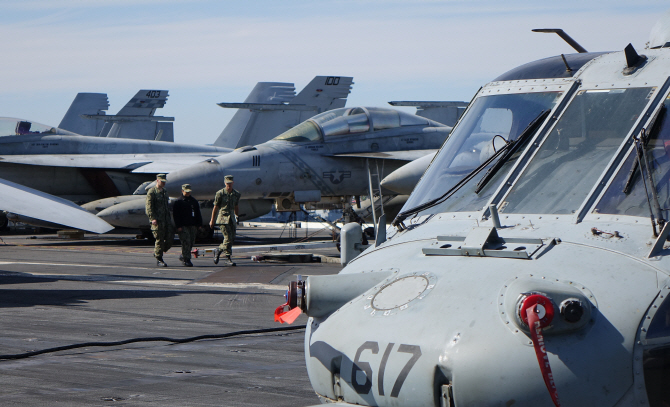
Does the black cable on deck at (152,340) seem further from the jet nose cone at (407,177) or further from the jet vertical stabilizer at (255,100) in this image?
the jet vertical stabilizer at (255,100)

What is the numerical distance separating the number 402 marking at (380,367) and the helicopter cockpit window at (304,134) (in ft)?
58.1

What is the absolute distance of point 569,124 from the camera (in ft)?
14.0

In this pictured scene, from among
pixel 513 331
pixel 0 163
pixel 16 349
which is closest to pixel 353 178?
pixel 0 163

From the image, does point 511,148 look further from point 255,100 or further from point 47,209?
point 255,100

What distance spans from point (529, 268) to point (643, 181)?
32.8 inches

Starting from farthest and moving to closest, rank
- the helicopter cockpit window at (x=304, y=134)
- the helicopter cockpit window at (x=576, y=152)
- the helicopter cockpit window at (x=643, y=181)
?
the helicopter cockpit window at (x=304, y=134)
the helicopter cockpit window at (x=576, y=152)
the helicopter cockpit window at (x=643, y=181)

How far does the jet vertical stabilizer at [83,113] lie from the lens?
153ft

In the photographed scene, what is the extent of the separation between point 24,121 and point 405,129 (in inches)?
595

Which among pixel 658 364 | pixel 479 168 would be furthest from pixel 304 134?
pixel 658 364

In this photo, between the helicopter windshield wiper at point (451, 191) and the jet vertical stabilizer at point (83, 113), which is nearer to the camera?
the helicopter windshield wiper at point (451, 191)

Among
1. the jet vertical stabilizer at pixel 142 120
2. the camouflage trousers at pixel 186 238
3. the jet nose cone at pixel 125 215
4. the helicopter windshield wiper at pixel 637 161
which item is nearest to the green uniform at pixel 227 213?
the camouflage trousers at pixel 186 238

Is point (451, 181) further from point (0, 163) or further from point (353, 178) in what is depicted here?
point (0, 163)

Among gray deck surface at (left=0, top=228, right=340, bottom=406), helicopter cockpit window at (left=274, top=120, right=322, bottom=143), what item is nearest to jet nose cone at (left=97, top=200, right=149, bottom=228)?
helicopter cockpit window at (left=274, top=120, right=322, bottom=143)

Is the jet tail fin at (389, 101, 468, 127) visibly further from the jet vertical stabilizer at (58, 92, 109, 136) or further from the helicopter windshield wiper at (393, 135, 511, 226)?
the jet vertical stabilizer at (58, 92, 109, 136)
